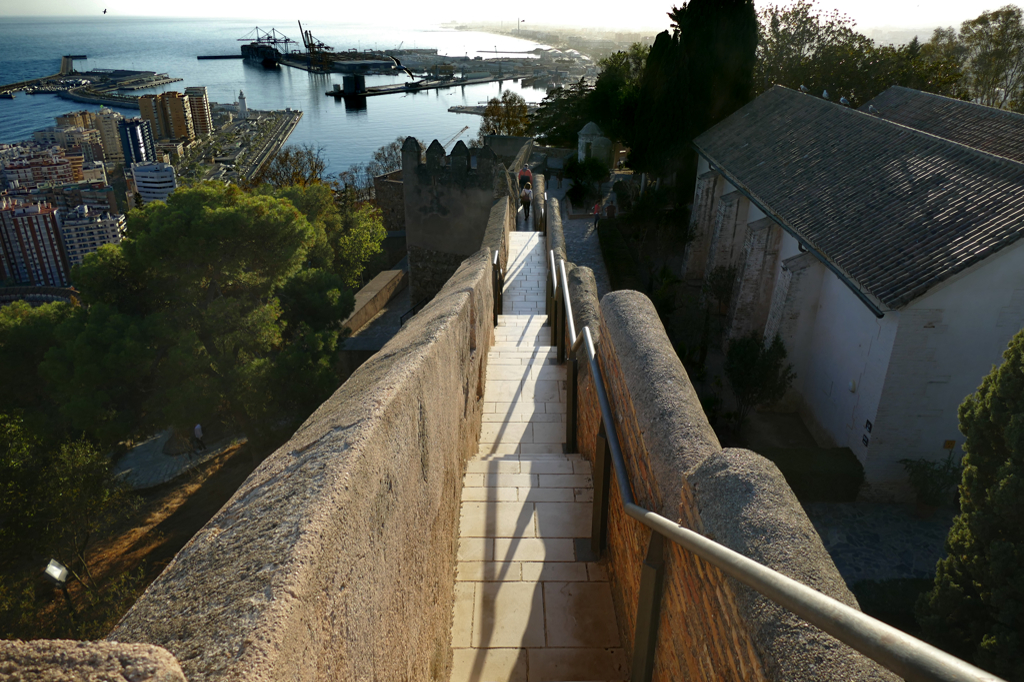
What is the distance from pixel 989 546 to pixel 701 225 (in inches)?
594

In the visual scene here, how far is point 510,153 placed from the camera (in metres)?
24.0

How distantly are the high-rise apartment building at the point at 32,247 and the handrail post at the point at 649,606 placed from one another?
54.6 metres

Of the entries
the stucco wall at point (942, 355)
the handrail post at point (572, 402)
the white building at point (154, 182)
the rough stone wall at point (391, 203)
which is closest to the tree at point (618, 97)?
the rough stone wall at point (391, 203)

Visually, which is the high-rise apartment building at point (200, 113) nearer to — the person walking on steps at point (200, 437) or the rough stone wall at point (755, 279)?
the person walking on steps at point (200, 437)

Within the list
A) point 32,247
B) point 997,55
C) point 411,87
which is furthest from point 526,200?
point 411,87

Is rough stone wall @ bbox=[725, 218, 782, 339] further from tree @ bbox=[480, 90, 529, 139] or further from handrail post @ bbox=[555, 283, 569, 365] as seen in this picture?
tree @ bbox=[480, 90, 529, 139]

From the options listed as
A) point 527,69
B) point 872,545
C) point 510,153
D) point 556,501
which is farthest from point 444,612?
point 527,69

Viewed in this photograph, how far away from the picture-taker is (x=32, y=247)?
47031 millimetres

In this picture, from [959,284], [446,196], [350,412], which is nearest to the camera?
[350,412]

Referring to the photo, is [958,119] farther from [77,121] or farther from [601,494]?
[77,121]

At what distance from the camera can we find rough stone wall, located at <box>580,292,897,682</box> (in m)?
1.56

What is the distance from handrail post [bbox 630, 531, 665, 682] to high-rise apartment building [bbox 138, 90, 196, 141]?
337ft

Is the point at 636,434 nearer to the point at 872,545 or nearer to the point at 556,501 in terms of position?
the point at 556,501

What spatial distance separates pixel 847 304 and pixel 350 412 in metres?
11.8
